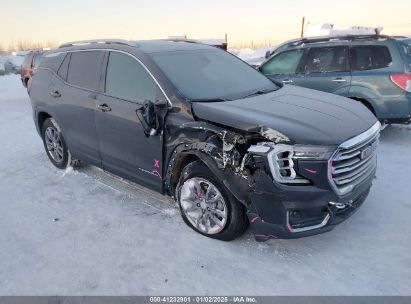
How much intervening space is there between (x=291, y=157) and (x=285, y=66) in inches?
206

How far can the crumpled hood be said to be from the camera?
2996 mm

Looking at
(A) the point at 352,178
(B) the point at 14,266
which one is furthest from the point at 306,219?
(B) the point at 14,266

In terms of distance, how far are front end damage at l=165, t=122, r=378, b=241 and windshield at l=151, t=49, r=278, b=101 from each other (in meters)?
0.73

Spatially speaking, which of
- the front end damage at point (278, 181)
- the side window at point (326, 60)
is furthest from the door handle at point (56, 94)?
the side window at point (326, 60)

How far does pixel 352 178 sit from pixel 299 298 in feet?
3.65

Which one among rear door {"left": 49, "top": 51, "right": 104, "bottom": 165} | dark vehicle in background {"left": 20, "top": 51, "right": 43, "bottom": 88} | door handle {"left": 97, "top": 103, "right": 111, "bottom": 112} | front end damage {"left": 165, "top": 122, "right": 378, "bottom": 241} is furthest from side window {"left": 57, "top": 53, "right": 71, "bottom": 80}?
dark vehicle in background {"left": 20, "top": 51, "right": 43, "bottom": 88}

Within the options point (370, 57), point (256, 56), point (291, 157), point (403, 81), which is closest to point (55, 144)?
point (291, 157)

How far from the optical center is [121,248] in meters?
3.50

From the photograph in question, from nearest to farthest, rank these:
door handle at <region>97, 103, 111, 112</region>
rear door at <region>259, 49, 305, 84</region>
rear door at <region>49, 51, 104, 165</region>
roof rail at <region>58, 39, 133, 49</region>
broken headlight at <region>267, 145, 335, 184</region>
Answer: broken headlight at <region>267, 145, 335, 184</region> < door handle at <region>97, 103, 111, 112</region> < roof rail at <region>58, 39, 133, 49</region> < rear door at <region>49, 51, 104, 165</region> < rear door at <region>259, 49, 305, 84</region>

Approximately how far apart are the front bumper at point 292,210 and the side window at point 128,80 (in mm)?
1577

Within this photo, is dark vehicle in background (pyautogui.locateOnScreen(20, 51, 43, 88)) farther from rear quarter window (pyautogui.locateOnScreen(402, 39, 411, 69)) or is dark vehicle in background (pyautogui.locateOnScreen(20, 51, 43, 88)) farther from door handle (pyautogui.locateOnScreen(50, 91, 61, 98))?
rear quarter window (pyautogui.locateOnScreen(402, 39, 411, 69))

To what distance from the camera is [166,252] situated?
135 inches

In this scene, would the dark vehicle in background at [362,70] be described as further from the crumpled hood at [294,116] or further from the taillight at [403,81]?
the crumpled hood at [294,116]

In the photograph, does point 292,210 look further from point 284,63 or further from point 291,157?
point 284,63
